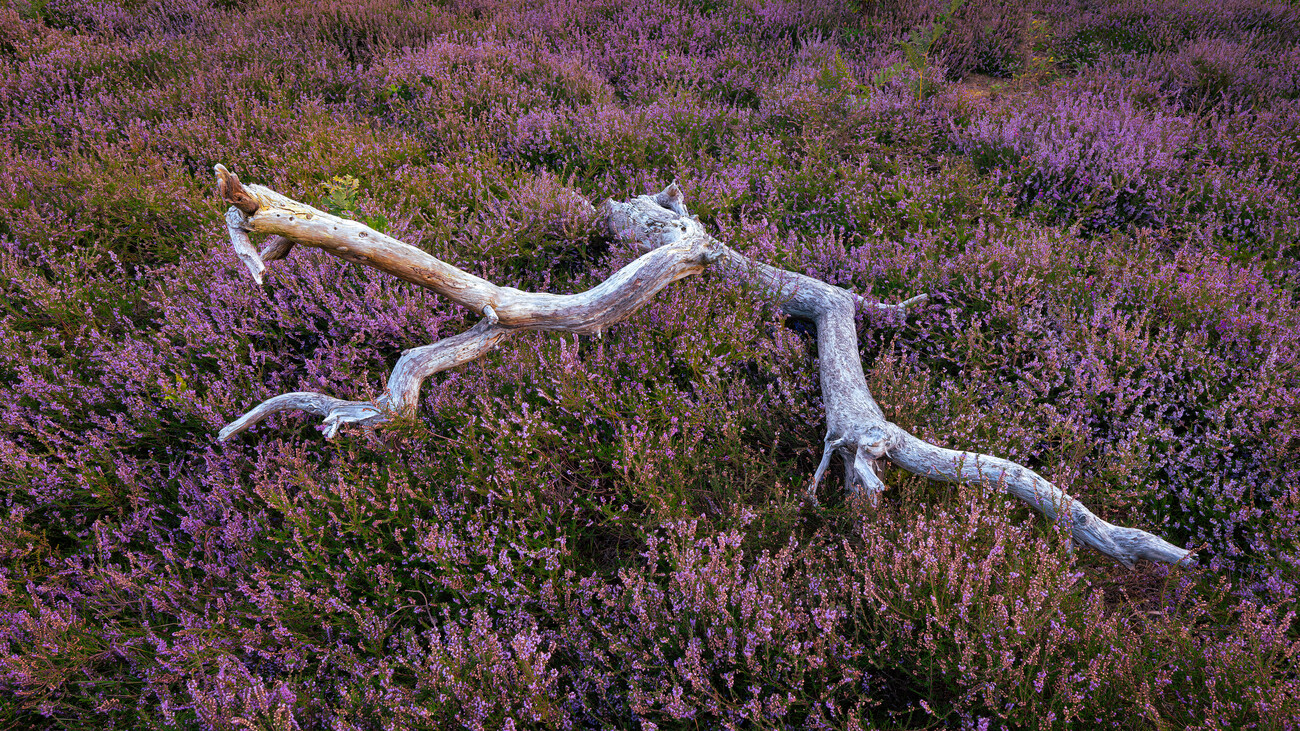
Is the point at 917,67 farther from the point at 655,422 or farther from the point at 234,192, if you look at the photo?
the point at 234,192

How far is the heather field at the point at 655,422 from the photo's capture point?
5.41ft

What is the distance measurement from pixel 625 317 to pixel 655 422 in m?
0.60

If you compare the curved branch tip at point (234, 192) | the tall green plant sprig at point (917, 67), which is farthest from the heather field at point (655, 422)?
the curved branch tip at point (234, 192)

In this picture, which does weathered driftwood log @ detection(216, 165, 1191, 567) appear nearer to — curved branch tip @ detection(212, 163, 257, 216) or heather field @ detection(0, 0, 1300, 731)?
curved branch tip @ detection(212, 163, 257, 216)

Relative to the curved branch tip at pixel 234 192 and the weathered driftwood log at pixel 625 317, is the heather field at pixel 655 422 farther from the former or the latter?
the curved branch tip at pixel 234 192

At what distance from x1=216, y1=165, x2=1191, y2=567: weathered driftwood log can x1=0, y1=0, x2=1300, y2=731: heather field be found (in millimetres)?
114

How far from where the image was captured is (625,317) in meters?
2.83

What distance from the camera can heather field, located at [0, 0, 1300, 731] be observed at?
1649mm

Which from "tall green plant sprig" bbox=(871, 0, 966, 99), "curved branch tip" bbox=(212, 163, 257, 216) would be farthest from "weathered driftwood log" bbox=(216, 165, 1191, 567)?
"tall green plant sprig" bbox=(871, 0, 966, 99)

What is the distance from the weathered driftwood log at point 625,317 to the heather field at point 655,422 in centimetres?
11

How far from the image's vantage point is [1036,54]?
20.6 feet

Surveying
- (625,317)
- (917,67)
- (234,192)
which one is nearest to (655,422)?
(625,317)

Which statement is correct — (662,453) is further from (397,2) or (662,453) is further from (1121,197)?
(397,2)

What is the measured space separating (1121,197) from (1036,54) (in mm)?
3179
